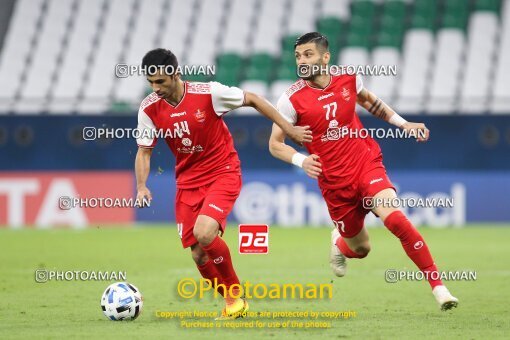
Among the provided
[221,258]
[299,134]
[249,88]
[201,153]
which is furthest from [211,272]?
[249,88]

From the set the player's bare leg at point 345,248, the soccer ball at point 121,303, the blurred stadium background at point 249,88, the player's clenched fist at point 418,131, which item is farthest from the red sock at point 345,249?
the blurred stadium background at point 249,88

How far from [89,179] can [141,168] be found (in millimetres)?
11425

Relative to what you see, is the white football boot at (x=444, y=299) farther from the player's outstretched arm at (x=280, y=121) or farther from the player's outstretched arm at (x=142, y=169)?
the player's outstretched arm at (x=142, y=169)

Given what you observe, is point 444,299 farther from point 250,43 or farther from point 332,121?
point 250,43

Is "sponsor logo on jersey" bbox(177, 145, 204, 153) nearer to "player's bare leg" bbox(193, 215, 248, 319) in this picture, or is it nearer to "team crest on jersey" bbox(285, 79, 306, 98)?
"player's bare leg" bbox(193, 215, 248, 319)

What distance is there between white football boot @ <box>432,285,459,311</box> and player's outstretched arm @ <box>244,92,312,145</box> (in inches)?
62.3

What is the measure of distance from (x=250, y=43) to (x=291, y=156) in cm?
1643

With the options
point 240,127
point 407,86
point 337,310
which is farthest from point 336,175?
point 407,86

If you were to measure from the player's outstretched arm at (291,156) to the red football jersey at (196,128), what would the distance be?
39cm

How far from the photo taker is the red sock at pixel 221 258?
8555 millimetres

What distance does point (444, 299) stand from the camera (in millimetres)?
8258

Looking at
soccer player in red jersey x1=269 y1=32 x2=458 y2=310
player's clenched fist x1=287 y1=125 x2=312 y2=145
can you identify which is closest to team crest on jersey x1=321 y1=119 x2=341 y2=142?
soccer player in red jersey x1=269 y1=32 x2=458 y2=310

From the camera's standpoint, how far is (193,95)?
8.70m

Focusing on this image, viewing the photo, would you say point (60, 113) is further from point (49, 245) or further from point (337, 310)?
point (337, 310)
